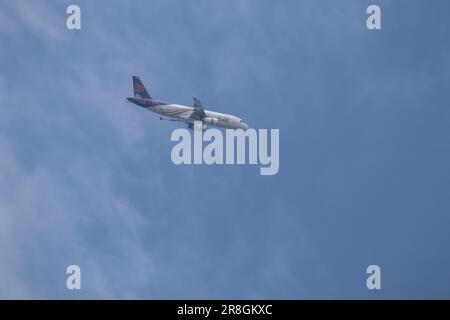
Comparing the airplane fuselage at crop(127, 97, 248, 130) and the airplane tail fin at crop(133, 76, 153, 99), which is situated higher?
the airplane tail fin at crop(133, 76, 153, 99)

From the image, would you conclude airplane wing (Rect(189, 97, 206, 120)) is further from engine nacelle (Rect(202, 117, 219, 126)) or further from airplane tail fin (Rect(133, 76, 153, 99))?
airplane tail fin (Rect(133, 76, 153, 99))

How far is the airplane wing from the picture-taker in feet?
323

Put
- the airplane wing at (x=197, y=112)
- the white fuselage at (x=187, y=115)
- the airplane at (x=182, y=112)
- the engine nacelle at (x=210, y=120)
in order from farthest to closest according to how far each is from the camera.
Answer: the engine nacelle at (x=210, y=120) < the white fuselage at (x=187, y=115) < the airplane at (x=182, y=112) < the airplane wing at (x=197, y=112)

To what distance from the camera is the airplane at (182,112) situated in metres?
100

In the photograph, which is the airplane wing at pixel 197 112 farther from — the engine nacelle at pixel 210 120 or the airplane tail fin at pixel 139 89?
the airplane tail fin at pixel 139 89

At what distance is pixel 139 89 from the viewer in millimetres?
100375

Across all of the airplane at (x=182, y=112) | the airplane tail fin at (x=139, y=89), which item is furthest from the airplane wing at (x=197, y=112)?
the airplane tail fin at (x=139, y=89)

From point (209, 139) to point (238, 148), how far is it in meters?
2.80

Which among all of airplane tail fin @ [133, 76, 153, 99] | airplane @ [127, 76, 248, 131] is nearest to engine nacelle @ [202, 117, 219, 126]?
airplane @ [127, 76, 248, 131]

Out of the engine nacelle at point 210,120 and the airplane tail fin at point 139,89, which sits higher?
the airplane tail fin at point 139,89

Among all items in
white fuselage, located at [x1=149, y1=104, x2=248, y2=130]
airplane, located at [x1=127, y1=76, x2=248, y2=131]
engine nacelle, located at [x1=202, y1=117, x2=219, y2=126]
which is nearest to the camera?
airplane, located at [x1=127, y1=76, x2=248, y2=131]
